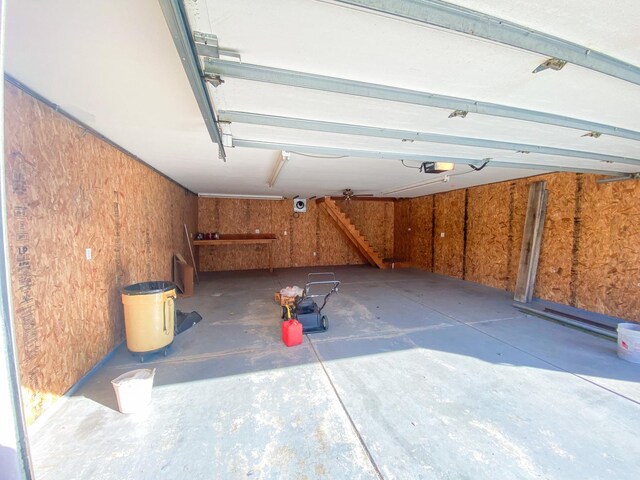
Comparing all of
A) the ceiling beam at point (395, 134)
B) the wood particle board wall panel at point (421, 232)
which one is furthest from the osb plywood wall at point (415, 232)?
the ceiling beam at point (395, 134)

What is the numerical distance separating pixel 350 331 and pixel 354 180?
3.04 metres

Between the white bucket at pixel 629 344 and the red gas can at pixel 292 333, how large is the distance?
3.41m

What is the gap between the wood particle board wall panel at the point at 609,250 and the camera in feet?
11.9

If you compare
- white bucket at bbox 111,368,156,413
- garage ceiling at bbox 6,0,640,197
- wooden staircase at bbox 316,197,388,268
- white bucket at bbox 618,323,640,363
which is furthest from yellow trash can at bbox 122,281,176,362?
wooden staircase at bbox 316,197,388,268

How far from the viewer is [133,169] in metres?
3.37

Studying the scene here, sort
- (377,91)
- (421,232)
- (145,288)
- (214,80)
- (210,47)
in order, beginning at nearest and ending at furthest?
1. (210,47)
2. (214,80)
3. (377,91)
4. (145,288)
5. (421,232)

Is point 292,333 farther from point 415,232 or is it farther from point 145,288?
point 415,232

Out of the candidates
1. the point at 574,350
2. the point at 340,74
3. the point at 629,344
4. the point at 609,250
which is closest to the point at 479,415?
the point at 574,350

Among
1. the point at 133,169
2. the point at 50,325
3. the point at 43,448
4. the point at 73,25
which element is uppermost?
the point at 73,25

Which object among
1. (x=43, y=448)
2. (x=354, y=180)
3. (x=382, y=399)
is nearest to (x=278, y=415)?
(x=382, y=399)

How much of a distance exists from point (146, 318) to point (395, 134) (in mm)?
2958

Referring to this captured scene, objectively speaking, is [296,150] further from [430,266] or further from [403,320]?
[430,266]

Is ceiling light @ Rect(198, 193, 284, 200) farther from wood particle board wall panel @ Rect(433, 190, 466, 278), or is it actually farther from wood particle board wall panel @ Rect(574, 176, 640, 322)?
wood particle board wall panel @ Rect(574, 176, 640, 322)

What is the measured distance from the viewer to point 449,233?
22.9ft
